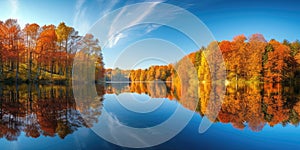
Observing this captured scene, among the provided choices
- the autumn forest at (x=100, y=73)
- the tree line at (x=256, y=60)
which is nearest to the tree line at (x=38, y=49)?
the autumn forest at (x=100, y=73)

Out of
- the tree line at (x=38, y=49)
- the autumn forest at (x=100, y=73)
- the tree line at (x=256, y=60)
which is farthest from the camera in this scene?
the tree line at (x=256, y=60)

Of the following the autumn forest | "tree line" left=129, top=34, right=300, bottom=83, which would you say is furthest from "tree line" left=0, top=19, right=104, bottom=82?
"tree line" left=129, top=34, right=300, bottom=83

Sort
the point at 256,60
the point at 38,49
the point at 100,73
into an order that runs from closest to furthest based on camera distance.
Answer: the point at 38,49 → the point at 100,73 → the point at 256,60

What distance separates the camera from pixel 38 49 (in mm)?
35156

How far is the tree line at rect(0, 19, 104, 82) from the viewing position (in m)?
31.2

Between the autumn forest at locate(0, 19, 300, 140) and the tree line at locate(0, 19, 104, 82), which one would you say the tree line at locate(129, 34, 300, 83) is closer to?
the autumn forest at locate(0, 19, 300, 140)

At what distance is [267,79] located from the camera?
4466 cm

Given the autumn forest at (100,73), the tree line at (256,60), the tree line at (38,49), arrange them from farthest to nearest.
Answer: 1. the tree line at (256,60)
2. the tree line at (38,49)
3. the autumn forest at (100,73)

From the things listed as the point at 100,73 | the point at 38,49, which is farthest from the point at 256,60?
the point at 38,49

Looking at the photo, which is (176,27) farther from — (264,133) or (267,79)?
(267,79)

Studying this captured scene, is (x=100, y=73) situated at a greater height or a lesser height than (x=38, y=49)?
lesser

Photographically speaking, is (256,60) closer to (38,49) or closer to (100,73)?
(100,73)

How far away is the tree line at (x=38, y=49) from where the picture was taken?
31.2 metres

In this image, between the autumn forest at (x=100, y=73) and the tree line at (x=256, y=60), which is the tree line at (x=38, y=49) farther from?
the tree line at (x=256, y=60)
